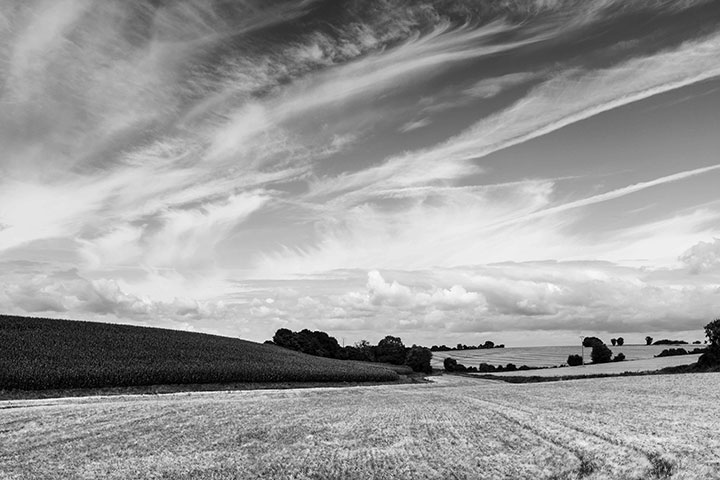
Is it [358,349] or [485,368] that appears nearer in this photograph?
[485,368]

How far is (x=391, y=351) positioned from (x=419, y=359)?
24.1 meters

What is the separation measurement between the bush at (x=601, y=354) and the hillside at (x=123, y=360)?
4589 cm

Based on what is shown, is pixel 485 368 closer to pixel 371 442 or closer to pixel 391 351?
pixel 391 351

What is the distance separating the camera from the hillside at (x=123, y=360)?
47.5 metres

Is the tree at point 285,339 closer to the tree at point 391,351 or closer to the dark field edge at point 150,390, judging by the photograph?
the tree at point 391,351

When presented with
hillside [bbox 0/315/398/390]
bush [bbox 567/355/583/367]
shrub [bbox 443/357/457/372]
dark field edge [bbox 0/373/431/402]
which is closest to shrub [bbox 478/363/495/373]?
shrub [bbox 443/357/457/372]

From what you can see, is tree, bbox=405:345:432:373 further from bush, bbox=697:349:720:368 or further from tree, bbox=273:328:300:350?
bush, bbox=697:349:720:368

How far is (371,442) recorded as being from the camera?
60.5 feet

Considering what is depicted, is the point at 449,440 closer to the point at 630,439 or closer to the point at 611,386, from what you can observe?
the point at 630,439

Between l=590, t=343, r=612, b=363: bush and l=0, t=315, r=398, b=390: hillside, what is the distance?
4589 cm

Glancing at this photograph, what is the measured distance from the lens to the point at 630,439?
18.1 meters

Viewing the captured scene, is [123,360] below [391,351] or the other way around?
below

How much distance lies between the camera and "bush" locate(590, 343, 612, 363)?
10462 cm

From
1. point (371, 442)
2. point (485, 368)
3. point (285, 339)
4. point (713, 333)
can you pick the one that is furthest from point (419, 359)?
point (371, 442)
